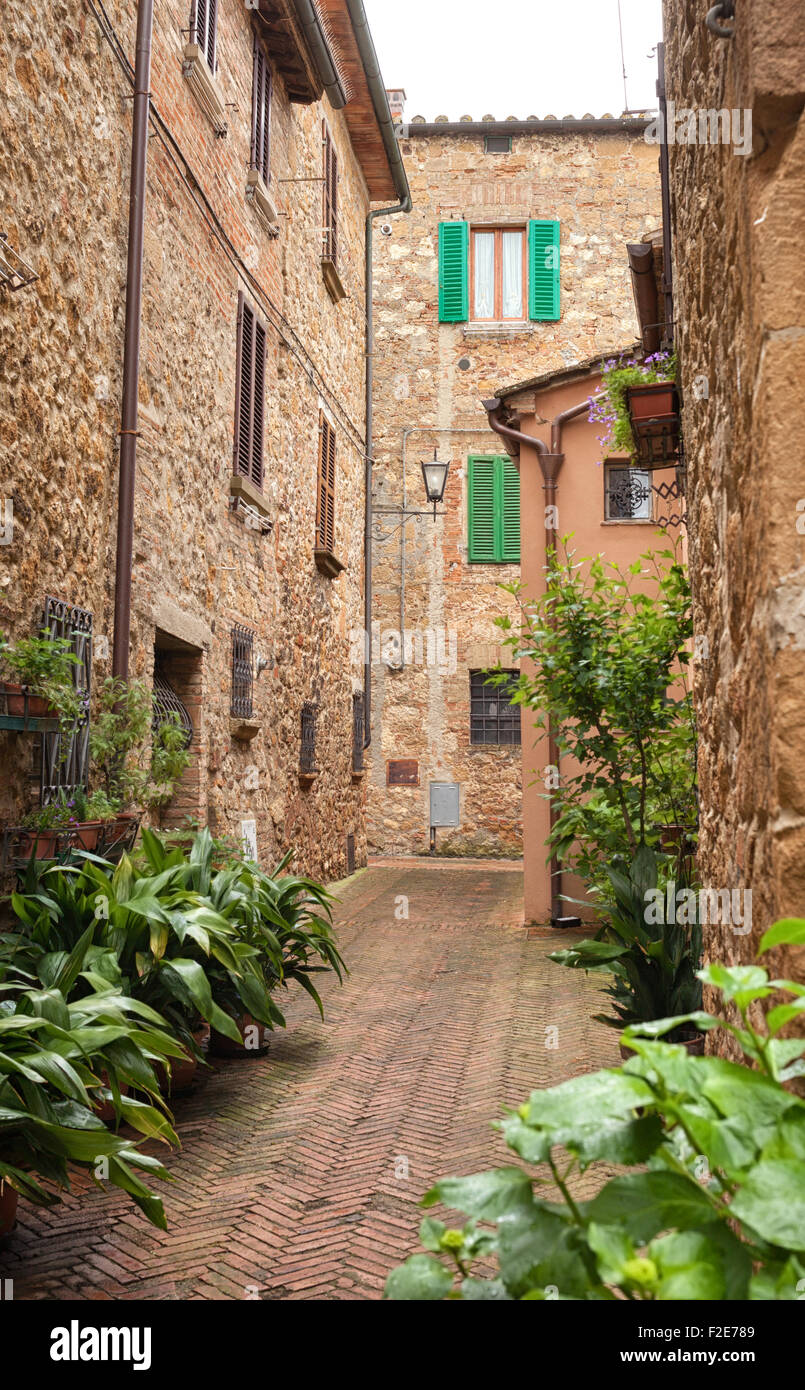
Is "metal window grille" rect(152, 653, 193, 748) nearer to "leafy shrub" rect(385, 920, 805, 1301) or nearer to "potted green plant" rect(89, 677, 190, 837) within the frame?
Result: "potted green plant" rect(89, 677, 190, 837)

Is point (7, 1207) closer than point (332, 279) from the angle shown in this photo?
Yes

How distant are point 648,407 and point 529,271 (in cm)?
1173

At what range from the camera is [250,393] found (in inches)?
333

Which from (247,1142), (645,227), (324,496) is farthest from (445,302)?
(247,1142)

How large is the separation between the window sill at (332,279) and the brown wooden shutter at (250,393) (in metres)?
2.68

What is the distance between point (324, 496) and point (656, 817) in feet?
21.4

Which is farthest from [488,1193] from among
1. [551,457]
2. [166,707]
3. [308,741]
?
[308,741]

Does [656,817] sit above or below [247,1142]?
above

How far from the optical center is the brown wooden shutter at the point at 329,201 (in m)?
11.4

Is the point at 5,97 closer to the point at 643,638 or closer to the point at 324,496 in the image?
the point at 643,638

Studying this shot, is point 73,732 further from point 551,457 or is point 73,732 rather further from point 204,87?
point 551,457

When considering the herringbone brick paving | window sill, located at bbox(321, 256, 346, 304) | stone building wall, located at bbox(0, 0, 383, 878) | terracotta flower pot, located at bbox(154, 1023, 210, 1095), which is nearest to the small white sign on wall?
stone building wall, located at bbox(0, 0, 383, 878)

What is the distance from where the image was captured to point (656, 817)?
19.7 feet

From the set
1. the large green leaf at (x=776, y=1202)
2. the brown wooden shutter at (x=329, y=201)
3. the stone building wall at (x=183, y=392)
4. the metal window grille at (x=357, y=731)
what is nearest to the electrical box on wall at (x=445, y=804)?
the metal window grille at (x=357, y=731)
